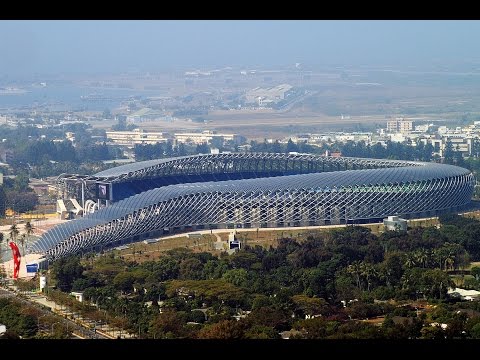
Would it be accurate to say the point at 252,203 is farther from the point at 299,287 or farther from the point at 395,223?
the point at 299,287

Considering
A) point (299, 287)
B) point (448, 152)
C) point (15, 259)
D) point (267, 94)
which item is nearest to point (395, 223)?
point (299, 287)

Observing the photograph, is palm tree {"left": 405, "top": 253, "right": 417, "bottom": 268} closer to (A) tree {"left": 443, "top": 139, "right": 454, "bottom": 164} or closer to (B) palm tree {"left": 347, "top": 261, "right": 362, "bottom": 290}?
(B) palm tree {"left": 347, "top": 261, "right": 362, "bottom": 290}

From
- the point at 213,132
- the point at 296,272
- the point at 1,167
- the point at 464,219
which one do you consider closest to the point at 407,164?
the point at 464,219

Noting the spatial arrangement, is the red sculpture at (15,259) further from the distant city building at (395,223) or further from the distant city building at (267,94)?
the distant city building at (267,94)

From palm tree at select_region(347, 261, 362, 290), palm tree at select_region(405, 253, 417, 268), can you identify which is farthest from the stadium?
palm tree at select_region(405, 253, 417, 268)

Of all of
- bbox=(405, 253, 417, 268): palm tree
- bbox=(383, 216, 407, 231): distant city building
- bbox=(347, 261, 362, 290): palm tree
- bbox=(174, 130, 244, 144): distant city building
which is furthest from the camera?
bbox=(174, 130, 244, 144): distant city building

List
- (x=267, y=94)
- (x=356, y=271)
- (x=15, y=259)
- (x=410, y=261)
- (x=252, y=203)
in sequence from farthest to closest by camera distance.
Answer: (x=267, y=94)
(x=252, y=203)
(x=15, y=259)
(x=410, y=261)
(x=356, y=271)

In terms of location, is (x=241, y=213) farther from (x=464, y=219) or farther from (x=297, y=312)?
(x=297, y=312)

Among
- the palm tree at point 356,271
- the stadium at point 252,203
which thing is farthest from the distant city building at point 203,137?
the palm tree at point 356,271
